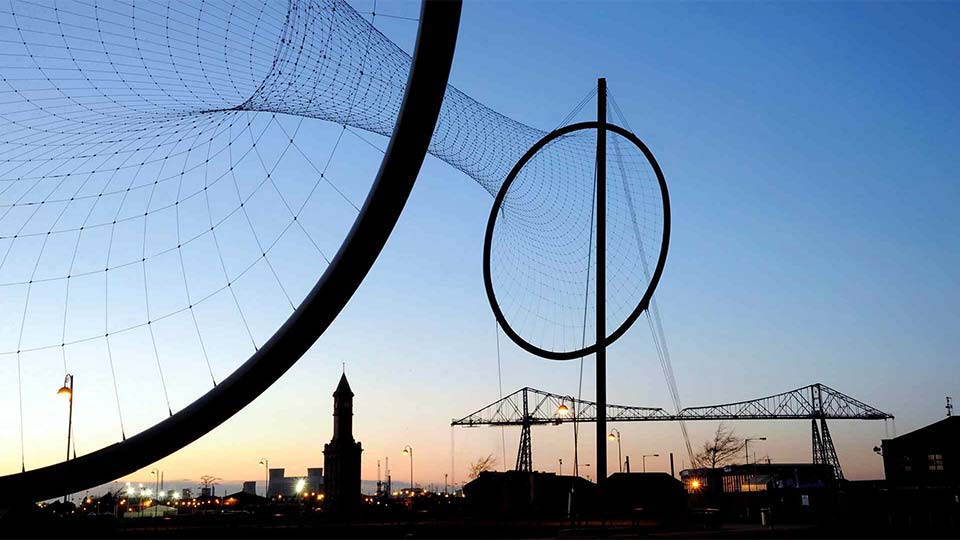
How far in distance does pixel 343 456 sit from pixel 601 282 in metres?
105

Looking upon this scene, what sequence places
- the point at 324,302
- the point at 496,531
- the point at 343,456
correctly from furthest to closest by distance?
the point at 343,456 < the point at 496,531 < the point at 324,302

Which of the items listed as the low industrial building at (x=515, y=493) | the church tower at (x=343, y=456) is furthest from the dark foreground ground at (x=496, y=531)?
the church tower at (x=343, y=456)

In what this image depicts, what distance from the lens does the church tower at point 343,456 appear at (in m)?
124

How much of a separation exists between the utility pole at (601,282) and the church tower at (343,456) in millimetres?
102457

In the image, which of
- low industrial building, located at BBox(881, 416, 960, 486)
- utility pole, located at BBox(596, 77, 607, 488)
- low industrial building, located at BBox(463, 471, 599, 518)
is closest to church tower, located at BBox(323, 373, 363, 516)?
low industrial building, located at BBox(463, 471, 599, 518)

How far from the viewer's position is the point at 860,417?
188 meters

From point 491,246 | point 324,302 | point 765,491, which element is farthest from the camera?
point 765,491

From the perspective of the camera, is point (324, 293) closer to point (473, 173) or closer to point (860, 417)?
point (473, 173)

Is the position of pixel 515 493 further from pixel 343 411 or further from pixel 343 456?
pixel 343 411

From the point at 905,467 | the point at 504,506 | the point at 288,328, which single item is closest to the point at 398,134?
the point at 288,328

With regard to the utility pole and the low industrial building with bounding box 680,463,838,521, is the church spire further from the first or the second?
the utility pole

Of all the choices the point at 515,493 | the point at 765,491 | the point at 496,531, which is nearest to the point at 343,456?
the point at 515,493

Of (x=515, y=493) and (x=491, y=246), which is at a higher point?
(x=491, y=246)

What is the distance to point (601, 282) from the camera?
25.9m
